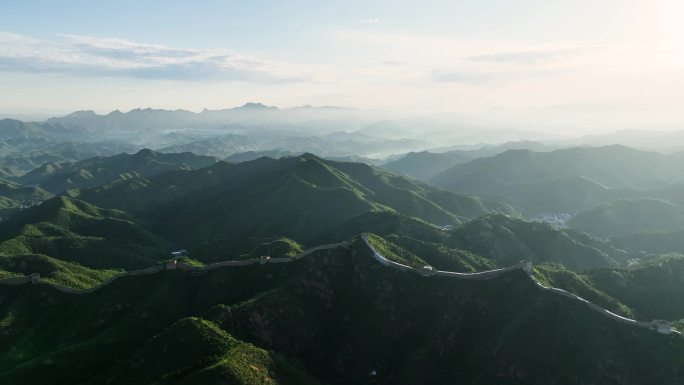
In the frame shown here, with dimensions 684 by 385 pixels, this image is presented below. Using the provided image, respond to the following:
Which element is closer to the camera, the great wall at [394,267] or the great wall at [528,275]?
the great wall at [528,275]

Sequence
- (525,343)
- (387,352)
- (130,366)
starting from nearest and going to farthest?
(130,366), (525,343), (387,352)

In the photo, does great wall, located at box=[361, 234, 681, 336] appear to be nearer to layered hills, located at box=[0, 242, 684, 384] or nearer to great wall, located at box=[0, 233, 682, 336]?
great wall, located at box=[0, 233, 682, 336]

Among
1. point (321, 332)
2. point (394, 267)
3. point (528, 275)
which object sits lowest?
point (321, 332)

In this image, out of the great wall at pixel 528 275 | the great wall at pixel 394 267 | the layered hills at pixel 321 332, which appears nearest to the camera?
Result: the layered hills at pixel 321 332

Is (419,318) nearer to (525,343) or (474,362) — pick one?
(474,362)

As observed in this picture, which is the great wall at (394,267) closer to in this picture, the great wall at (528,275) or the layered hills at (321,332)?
the great wall at (528,275)

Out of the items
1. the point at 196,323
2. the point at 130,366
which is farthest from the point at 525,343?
the point at 130,366

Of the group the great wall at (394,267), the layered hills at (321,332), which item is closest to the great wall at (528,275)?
the great wall at (394,267)

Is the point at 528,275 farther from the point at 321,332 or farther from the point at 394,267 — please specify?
the point at 321,332

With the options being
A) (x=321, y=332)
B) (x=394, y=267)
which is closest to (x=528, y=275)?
(x=394, y=267)

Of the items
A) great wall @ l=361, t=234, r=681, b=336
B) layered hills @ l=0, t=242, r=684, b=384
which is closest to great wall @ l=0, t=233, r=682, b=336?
great wall @ l=361, t=234, r=681, b=336

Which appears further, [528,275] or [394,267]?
[394,267]
